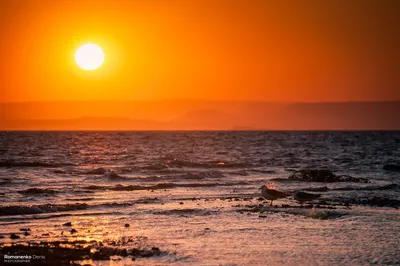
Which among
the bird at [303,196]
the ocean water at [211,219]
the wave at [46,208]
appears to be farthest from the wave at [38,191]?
the bird at [303,196]

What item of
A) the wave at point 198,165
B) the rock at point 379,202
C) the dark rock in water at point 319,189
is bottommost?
the rock at point 379,202

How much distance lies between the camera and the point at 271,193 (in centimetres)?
3106

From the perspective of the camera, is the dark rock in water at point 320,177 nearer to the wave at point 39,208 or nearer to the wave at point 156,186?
the wave at point 156,186

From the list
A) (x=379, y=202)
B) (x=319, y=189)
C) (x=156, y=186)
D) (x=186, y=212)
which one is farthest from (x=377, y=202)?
(x=156, y=186)

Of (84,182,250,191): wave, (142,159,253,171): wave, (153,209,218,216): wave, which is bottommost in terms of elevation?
(153,209,218,216): wave

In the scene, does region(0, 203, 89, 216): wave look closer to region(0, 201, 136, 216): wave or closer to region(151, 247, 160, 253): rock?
region(0, 201, 136, 216): wave

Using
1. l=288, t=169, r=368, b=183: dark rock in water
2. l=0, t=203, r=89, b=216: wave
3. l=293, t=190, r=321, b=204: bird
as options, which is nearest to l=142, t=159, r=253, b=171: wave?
l=288, t=169, r=368, b=183: dark rock in water

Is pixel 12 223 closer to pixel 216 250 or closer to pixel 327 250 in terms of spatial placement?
pixel 216 250

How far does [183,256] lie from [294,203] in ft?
44.2

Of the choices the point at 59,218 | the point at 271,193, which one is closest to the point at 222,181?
the point at 271,193

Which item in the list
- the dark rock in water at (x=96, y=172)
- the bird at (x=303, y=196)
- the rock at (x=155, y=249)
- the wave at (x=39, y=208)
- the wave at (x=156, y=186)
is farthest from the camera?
the dark rock in water at (x=96, y=172)

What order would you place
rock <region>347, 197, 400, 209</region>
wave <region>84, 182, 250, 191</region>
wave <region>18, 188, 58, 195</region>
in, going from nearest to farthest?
rock <region>347, 197, 400, 209</region>
wave <region>18, 188, 58, 195</region>
wave <region>84, 182, 250, 191</region>

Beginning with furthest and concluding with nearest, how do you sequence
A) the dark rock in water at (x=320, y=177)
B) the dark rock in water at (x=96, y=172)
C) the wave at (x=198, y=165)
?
1. the wave at (x=198, y=165)
2. the dark rock in water at (x=96, y=172)
3. the dark rock in water at (x=320, y=177)

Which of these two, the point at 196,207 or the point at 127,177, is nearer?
the point at 196,207
